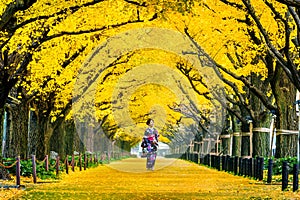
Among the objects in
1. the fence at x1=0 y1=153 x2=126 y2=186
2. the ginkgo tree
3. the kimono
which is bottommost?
the fence at x1=0 y1=153 x2=126 y2=186

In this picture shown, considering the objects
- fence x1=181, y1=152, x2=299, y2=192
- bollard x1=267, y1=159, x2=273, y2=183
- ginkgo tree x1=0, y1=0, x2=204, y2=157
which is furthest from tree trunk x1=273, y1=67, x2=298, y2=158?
ginkgo tree x1=0, y1=0, x2=204, y2=157

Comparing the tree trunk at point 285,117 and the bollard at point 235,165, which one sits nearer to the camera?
the tree trunk at point 285,117

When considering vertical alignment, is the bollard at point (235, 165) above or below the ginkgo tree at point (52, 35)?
below

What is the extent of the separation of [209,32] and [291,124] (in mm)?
5023

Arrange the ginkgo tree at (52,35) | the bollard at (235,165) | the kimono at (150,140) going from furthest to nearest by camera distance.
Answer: the bollard at (235,165), the kimono at (150,140), the ginkgo tree at (52,35)

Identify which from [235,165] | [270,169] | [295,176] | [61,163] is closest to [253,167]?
[270,169]

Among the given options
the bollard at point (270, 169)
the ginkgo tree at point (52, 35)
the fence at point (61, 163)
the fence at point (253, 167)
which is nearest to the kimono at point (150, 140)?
the fence at point (61, 163)

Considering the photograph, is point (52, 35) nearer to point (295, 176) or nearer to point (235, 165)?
point (295, 176)

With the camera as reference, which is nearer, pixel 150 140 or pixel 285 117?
pixel 285 117

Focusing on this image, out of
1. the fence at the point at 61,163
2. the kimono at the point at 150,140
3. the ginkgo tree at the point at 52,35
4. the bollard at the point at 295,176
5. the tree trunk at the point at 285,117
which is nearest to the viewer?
the ginkgo tree at the point at 52,35

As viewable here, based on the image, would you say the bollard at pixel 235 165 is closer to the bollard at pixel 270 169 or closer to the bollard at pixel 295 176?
the bollard at pixel 270 169

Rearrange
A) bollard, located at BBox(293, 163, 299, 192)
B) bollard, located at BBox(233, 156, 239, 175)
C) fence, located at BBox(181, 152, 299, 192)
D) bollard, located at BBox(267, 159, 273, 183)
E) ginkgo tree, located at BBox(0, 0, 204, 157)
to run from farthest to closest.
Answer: bollard, located at BBox(233, 156, 239, 175) < bollard, located at BBox(267, 159, 273, 183) < fence, located at BBox(181, 152, 299, 192) < bollard, located at BBox(293, 163, 299, 192) < ginkgo tree, located at BBox(0, 0, 204, 157)

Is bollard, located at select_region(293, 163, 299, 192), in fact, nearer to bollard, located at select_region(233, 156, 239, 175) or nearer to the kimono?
the kimono

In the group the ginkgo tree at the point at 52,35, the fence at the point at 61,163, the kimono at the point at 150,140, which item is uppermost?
the ginkgo tree at the point at 52,35
